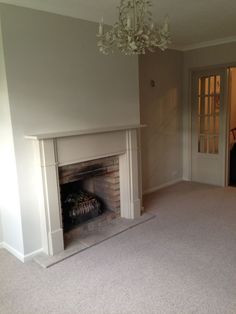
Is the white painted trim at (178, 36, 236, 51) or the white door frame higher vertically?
the white painted trim at (178, 36, 236, 51)

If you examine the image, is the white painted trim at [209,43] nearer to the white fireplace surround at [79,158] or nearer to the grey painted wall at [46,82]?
the grey painted wall at [46,82]

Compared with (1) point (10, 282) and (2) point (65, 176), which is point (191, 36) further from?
(1) point (10, 282)

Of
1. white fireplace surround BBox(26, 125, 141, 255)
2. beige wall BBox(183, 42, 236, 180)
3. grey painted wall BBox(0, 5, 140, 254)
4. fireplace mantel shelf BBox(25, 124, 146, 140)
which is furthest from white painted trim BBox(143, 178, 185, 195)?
grey painted wall BBox(0, 5, 140, 254)

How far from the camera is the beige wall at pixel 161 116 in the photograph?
4527 millimetres

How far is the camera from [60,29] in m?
2.84

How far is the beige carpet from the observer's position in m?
2.13

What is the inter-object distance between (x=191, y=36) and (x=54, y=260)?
3682 millimetres

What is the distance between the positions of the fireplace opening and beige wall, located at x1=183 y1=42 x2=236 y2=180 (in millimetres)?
2230

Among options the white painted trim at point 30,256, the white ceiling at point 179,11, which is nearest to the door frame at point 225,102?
the white ceiling at point 179,11

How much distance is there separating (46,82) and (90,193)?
175 centimetres

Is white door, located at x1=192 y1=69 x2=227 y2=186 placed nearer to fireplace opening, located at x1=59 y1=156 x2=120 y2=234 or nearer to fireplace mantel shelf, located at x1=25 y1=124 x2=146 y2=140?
fireplace mantel shelf, located at x1=25 y1=124 x2=146 y2=140

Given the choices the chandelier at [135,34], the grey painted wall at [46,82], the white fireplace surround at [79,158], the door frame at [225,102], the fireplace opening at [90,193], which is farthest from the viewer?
the door frame at [225,102]

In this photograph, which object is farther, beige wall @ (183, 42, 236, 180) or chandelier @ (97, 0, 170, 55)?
beige wall @ (183, 42, 236, 180)

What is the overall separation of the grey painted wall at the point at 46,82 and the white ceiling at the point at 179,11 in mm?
105
